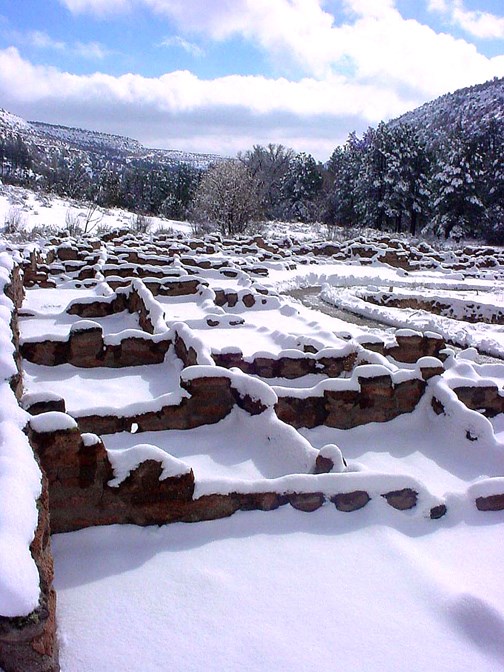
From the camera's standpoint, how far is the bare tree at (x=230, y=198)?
94.8ft

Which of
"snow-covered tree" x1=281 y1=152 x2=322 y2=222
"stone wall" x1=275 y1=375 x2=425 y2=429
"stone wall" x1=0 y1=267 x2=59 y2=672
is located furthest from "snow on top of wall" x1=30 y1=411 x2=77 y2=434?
"snow-covered tree" x1=281 y1=152 x2=322 y2=222

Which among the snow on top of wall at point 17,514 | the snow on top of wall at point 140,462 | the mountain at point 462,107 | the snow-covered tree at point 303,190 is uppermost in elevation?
the mountain at point 462,107

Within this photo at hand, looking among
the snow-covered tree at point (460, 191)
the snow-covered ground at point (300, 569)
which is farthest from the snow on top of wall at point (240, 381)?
the snow-covered tree at point (460, 191)

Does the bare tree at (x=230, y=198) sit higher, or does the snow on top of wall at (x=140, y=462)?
the bare tree at (x=230, y=198)

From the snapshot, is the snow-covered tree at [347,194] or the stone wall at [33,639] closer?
the stone wall at [33,639]

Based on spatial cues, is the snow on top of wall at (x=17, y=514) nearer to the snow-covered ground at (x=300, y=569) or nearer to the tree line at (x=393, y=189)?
the snow-covered ground at (x=300, y=569)

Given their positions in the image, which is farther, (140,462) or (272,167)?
(272,167)

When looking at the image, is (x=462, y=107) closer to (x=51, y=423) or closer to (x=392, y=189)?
(x=392, y=189)

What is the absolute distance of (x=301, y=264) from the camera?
18.9 metres

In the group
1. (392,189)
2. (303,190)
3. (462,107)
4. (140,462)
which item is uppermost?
(462,107)

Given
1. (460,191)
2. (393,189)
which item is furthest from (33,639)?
(393,189)

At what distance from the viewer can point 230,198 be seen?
2897 centimetres

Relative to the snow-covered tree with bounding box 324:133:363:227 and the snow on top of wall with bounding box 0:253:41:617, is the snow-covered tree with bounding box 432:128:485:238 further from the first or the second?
the snow on top of wall with bounding box 0:253:41:617

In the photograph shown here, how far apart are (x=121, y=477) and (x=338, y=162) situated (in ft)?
161
